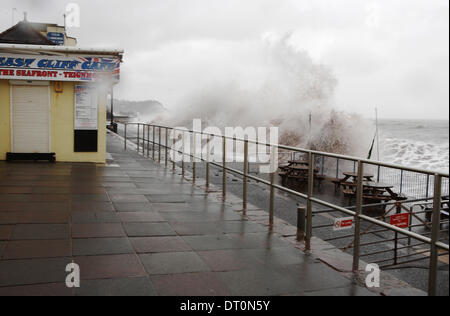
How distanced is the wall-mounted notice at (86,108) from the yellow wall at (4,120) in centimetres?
172

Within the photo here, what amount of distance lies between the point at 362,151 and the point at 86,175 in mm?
28217

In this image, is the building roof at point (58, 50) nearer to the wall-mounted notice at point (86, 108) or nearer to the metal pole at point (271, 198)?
the wall-mounted notice at point (86, 108)

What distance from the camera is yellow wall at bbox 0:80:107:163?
39.4 ft

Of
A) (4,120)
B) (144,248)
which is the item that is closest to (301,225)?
(144,248)

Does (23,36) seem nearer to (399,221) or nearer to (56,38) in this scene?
(56,38)

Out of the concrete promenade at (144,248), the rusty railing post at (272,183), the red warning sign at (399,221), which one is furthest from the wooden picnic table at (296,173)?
the red warning sign at (399,221)

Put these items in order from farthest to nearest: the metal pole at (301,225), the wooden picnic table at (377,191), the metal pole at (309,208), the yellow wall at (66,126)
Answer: the yellow wall at (66,126), the wooden picnic table at (377,191), the metal pole at (301,225), the metal pole at (309,208)

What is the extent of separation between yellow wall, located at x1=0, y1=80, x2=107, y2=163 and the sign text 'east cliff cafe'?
42 cm

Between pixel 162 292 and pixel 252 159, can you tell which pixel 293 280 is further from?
pixel 252 159


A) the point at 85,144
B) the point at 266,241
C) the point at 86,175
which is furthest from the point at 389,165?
the point at 85,144

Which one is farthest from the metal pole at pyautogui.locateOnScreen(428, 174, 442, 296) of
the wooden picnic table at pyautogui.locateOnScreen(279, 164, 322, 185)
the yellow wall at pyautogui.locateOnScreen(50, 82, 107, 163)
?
the wooden picnic table at pyautogui.locateOnScreen(279, 164, 322, 185)

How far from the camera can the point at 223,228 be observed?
5738mm

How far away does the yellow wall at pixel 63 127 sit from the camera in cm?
1200

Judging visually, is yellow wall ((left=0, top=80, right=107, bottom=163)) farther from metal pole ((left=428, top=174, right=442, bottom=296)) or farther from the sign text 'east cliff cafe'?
metal pole ((left=428, top=174, right=442, bottom=296))
